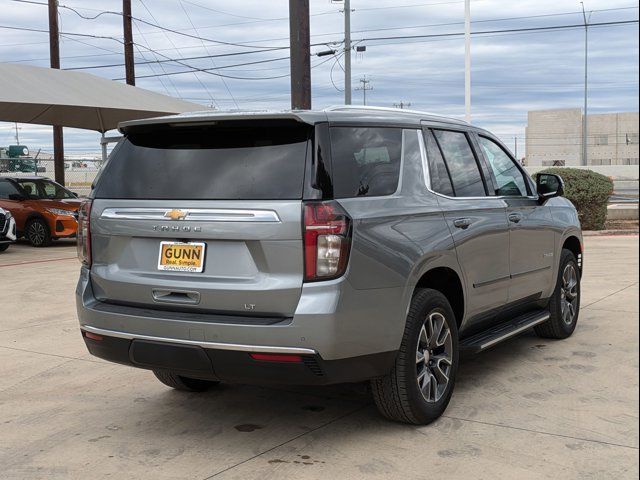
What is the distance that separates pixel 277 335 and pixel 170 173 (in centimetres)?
118

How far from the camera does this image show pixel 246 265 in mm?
3994

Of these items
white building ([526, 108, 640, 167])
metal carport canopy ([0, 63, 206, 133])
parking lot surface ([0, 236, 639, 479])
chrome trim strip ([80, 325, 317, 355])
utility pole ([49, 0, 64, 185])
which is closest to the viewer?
chrome trim strip ([80, 325, 317, 355])

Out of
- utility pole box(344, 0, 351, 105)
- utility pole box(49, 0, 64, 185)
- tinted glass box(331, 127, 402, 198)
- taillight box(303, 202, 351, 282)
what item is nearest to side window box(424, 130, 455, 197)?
tinted glass box(331, 127, 402, 198)

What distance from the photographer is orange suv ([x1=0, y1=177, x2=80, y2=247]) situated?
56.6 ft

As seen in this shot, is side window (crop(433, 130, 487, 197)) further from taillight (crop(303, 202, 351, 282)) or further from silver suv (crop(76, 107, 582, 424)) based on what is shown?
taillight (crop(303, 202, 351, 282))

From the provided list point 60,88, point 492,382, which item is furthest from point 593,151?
point 492,382

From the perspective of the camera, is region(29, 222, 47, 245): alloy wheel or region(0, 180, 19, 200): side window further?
region(0, 180, 19, 200): side window

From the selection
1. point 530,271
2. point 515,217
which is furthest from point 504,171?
point 530,271

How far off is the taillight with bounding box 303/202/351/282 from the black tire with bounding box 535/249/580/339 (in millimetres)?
3300

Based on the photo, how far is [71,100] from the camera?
1939cm

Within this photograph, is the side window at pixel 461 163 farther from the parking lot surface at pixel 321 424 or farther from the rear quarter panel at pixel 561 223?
the parking lot surface at pixel 321 424

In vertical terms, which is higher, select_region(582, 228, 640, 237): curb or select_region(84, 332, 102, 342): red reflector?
select_region(84, 332, 102, 342): red reflector

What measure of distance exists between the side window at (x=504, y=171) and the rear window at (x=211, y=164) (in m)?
2.27

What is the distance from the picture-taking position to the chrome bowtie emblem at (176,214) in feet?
13.5
